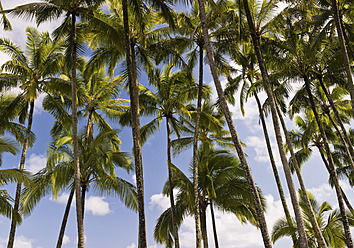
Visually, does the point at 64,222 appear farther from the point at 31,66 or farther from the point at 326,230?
the point at 326,230

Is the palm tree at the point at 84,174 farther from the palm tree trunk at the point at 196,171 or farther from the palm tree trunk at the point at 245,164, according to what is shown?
the palm tree trunk at the point at 245,164

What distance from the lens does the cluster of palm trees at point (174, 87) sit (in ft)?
41.5

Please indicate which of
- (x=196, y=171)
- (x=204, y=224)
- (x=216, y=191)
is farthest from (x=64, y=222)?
(x=216, y=191)

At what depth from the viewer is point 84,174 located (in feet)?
51.3

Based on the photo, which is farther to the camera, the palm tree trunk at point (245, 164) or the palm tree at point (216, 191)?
the palm tree at point (216, 191)

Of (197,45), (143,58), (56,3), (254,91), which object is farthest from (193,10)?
(56,3)

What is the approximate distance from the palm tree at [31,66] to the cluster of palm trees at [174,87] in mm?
50

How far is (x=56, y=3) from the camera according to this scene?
12320 millimetres

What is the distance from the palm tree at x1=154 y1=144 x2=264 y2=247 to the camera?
18688 mm

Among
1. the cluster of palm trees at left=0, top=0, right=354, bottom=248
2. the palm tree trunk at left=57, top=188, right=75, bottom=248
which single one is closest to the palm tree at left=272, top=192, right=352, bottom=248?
the cluster of palm trees at left=0, top=0, right=354, bottom=248

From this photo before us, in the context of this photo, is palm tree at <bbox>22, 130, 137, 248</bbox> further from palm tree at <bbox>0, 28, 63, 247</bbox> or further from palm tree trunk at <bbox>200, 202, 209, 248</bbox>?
palm tree trunk at <bbox>200, 202, 209, 248</bbox>

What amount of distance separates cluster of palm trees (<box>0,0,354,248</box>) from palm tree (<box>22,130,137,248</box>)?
2.3 inches

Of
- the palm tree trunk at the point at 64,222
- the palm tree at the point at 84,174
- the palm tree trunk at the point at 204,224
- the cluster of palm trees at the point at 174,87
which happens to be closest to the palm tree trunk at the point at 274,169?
the cluster of palm trees at the point at 174,87

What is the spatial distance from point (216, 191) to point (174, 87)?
6654mm
